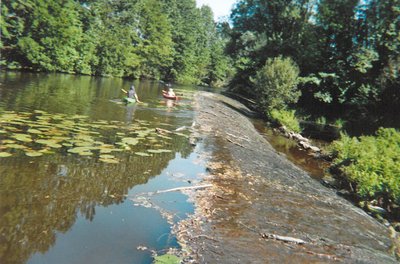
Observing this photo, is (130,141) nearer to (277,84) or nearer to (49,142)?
(49,142)

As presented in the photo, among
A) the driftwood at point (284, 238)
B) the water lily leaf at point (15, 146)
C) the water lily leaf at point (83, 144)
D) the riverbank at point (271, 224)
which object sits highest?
the driftwood at point (284, 238)

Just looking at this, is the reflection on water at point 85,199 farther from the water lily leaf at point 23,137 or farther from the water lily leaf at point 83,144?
the water lily leaf at point 83,144

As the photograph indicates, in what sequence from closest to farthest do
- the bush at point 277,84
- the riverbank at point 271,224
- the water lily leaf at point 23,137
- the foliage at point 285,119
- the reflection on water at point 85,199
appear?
the reflection on water at point 85,199
the riverbank at point 271,224
the water lily leaf at point 23,137
the foliage at point 285,119
the bush at point 277,84

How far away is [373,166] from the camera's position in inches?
456

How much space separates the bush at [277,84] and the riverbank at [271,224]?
1632 cm

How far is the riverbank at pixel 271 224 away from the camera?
5.54 m

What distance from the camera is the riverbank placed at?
554 centimetres

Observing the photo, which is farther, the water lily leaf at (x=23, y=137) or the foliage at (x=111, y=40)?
the foliage at (x=111, y=40)

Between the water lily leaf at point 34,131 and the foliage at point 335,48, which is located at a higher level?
the foliage at point 335,48

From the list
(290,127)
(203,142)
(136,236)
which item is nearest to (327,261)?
(136,236)

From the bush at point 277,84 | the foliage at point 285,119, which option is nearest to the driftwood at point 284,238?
the foliage at point 285,119

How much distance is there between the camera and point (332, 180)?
43.8ft

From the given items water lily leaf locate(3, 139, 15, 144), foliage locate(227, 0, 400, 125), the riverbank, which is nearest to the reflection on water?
water lily leaf locate(3, 139, 15, 144)

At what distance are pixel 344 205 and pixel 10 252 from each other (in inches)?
322
